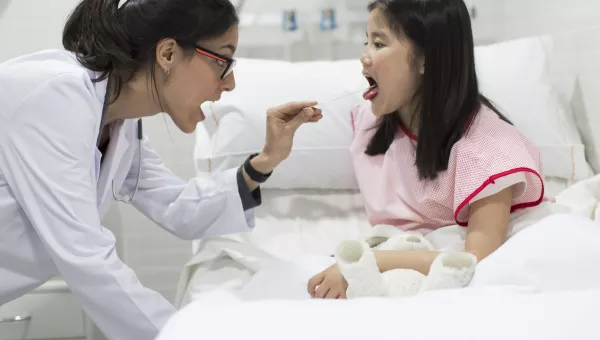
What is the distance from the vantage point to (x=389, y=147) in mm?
1687

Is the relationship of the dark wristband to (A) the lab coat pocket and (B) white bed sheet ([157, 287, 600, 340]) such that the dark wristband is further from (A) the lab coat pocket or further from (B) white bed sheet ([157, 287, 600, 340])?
(B) white bed sheet ([157, 287, 600, 340])

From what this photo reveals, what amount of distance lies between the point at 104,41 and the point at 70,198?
1.08 ft

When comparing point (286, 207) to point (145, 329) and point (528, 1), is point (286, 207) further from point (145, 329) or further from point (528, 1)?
point (528, 1)

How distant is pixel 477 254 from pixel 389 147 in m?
0.43

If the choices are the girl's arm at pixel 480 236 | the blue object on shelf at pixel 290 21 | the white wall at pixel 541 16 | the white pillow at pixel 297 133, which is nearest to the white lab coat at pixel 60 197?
the girl's arm at pixel 480 236

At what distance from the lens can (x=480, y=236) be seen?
1.38 m

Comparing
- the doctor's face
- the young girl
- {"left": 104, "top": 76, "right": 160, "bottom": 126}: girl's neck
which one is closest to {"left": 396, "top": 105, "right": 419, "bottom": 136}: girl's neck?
the young girl

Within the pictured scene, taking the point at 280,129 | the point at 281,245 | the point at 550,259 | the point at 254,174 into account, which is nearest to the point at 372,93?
the point at 280,129

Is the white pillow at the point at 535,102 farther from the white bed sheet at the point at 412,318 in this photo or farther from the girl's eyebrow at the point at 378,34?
the white bed sheet at the point at 412,318

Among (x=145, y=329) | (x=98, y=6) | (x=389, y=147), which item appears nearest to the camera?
(x=145, y=329)

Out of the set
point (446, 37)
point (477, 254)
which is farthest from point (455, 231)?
point (446, 37)

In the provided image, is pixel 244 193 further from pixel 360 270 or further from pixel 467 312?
pixel 467 312

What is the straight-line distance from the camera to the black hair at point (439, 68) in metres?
1.50

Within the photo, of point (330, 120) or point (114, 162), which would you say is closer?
point (114, 162)
